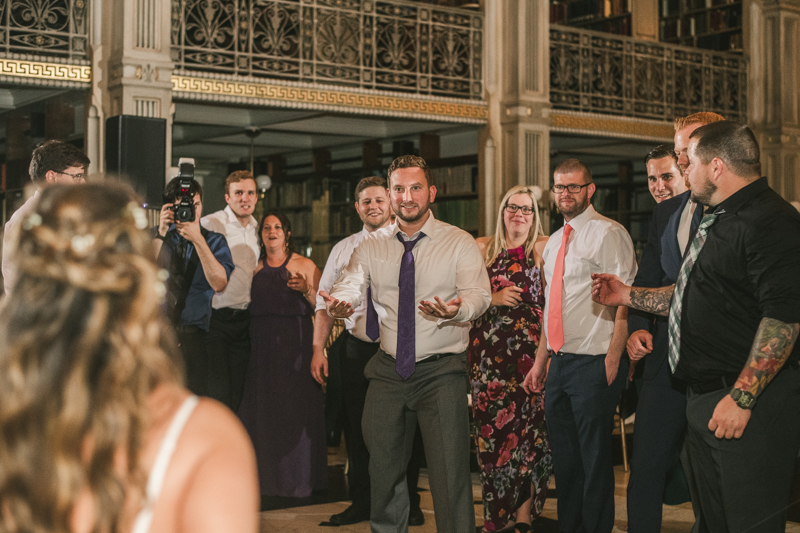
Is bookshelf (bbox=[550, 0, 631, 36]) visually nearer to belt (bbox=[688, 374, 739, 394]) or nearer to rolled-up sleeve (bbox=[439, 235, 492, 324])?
rolled-up sleeve (bbox=[439, 235, 492, 324])

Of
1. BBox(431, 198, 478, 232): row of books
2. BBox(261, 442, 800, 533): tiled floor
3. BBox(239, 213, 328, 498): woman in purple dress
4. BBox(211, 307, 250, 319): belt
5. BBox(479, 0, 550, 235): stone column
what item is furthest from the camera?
BBox(431, 198, 478, 232): row of books

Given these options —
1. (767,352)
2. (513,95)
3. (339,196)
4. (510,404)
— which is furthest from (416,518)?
(339,196)

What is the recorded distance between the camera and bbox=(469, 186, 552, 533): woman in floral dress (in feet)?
13.8

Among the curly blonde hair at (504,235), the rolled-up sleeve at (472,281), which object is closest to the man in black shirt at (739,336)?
the rolled-up sleeve at (472,281)

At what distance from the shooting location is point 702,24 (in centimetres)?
1129

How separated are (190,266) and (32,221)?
135 inches

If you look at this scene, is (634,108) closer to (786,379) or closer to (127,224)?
(786,379)

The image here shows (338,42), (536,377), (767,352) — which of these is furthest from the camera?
(338,42)

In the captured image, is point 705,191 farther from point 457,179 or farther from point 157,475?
point 457,179

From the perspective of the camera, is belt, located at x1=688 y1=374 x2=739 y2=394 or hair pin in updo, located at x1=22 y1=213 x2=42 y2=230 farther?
belt, located at x1=688 y1=374 x2=739 y2=394

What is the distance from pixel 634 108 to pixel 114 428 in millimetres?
9841

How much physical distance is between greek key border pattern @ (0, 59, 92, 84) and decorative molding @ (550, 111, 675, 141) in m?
4.70

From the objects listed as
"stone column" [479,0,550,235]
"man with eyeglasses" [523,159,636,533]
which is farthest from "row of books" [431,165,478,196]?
"man with eyeglasses" [523,159,636,533]

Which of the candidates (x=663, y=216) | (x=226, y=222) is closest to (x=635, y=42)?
(x=226, y=222)
